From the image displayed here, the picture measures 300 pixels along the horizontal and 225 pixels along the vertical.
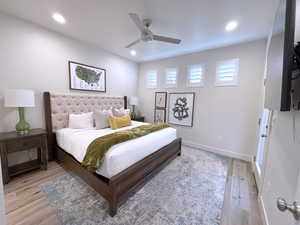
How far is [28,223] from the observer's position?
4.83ft

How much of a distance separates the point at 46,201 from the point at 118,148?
1.21 meters

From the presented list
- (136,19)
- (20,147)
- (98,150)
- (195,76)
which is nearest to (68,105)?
(20,147)

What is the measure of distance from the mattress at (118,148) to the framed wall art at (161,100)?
5.57ft

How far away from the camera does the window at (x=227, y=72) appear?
3199 millimetres

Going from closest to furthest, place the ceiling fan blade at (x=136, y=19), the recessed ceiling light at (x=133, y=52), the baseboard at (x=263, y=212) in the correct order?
the baseboard at (x=263, y=212)
the ceiling fan blade at (x=136, y=19)
the recessed ceiling light at (x=133, y=52)

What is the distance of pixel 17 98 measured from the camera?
7.08 ft

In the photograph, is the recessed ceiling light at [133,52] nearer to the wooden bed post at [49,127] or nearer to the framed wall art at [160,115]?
the framed wall art at [160,115]

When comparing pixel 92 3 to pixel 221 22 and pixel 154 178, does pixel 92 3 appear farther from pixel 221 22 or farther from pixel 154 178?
pixel 154 178

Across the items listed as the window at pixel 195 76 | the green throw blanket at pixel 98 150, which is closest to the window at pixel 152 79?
the window at pixel 195 76

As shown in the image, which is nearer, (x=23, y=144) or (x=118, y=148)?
(x=118, y=148)

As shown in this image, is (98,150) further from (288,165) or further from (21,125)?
(288,165)

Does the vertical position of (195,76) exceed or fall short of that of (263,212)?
it exceeds it

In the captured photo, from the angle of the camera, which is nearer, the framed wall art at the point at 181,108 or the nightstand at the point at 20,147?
the nightstand at the point at 20,147

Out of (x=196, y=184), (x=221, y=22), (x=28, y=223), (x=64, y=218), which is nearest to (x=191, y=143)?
(x=196, y=184)
